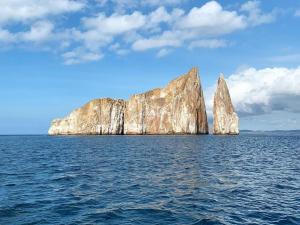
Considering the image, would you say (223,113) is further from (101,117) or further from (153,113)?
(101,117)

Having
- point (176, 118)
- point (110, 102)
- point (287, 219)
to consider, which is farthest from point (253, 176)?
point (110, 102)

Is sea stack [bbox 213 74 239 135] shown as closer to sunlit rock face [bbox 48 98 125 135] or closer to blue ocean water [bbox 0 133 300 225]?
sunlit rock face [bbox 48 98 125 135]

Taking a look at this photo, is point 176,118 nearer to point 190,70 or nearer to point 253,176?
point 190,70

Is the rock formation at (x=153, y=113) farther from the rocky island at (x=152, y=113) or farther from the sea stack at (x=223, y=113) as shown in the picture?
the sea stack at (x=223, y=113)

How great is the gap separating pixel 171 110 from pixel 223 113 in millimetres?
21407

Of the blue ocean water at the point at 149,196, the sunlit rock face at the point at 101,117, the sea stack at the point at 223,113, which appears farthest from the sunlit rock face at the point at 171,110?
the blue ocean water at the point at 149,196

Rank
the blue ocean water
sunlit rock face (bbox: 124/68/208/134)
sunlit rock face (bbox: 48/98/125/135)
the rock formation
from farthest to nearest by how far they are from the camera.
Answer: sunlit rock face (bbox: 48/98/125/135), the rock formation, sunlit rock face (bbox: 124/68/208/134), the blue ocean water

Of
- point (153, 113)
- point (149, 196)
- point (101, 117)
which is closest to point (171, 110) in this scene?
point (153, 113)

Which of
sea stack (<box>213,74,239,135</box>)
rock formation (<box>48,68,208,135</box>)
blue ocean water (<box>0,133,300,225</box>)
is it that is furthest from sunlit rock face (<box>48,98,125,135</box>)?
blue ocean water (<box>0,133,300,225</box>)

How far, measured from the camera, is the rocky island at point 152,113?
16312 cm

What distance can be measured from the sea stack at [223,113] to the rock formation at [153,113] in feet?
17.6

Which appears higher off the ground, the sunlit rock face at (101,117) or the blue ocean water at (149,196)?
the sunlit rock face at (101,117)

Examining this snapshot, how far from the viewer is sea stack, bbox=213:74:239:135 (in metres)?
165

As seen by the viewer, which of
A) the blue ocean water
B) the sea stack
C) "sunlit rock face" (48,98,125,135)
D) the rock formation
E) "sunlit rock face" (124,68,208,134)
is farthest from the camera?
"sunlit rock face" (48,98,125,135)
